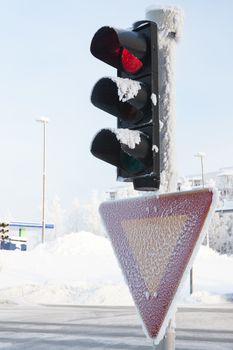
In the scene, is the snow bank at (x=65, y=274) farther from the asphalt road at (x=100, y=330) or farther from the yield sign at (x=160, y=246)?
the yield sign at (x=160, y=246)

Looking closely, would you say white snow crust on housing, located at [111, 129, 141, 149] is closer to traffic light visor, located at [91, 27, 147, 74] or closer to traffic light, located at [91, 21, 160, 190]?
traffic light, located at [91, 21, 160, 190]

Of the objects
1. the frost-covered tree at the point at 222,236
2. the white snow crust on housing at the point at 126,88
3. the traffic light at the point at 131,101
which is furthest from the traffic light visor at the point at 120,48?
the frost-covered tree at the point at 222,236

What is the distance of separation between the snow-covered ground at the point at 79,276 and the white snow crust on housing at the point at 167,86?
1665 cm

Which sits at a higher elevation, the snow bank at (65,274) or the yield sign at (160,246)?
the yield sign at (160,246)

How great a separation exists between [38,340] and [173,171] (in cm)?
793

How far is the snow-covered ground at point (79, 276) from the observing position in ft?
65.4

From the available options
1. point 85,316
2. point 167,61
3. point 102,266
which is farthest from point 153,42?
point 102,266

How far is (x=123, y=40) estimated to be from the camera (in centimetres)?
297

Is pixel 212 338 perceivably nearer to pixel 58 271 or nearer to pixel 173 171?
pixel 173 171

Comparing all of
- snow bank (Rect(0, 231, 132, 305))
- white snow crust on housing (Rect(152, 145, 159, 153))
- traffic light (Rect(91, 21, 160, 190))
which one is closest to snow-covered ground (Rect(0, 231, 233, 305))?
snow bank (Rect(0, 231, 132, 305))

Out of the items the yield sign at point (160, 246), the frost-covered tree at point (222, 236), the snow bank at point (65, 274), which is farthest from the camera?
the frost-covered tree at point (222, 236)

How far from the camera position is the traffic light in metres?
2.89

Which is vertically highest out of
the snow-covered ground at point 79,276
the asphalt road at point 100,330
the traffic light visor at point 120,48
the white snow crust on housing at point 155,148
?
the traffic light visor at point 120,48

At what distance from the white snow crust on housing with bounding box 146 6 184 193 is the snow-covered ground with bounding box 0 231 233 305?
54.6ft
